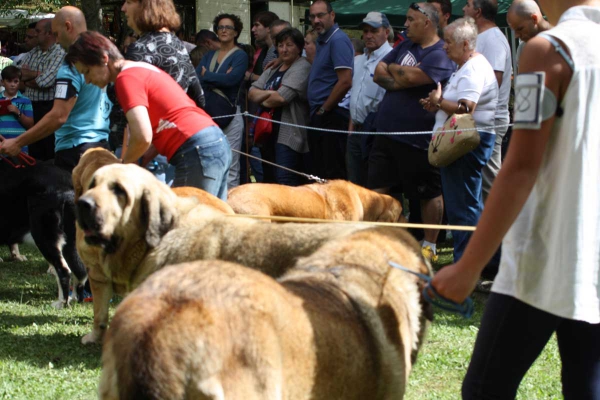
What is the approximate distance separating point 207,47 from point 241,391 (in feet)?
28.7

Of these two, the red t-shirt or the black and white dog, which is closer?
the red t-shirt

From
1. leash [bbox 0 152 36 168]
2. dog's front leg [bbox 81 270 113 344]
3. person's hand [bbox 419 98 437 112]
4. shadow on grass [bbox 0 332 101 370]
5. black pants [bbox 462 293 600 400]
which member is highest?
black pants [bbox 462 293 600 400]

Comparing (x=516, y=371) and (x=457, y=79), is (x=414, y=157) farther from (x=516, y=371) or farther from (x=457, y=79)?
(x=516, y=371)

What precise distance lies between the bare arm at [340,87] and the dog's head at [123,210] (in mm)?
4808

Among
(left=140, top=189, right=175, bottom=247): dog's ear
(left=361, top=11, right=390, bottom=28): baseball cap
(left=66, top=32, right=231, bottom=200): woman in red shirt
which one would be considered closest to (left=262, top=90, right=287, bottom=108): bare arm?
(left=361, top=11, right=390, bottom=28): baseball cap

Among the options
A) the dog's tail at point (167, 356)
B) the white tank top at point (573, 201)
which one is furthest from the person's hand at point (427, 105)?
the dog's tail at point (167, 356)

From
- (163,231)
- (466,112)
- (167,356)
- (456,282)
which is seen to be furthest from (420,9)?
(167,356)

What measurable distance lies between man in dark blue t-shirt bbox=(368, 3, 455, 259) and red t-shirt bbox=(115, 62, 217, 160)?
290cm

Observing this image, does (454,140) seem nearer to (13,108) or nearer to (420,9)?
(420,9)

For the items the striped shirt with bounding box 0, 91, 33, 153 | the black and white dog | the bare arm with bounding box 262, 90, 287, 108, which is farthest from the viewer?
the striped shirt with bounding box 0, 91, 33, 153

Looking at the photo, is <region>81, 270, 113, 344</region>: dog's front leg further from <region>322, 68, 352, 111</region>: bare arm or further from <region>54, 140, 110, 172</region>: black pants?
<region>322, 68, 352, 111</region>: bare arm

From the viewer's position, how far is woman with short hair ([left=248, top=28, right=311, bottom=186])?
8797 millimetres

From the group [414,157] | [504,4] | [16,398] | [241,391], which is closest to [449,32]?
[414,157]

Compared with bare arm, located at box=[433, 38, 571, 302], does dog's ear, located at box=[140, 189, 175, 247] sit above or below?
below
